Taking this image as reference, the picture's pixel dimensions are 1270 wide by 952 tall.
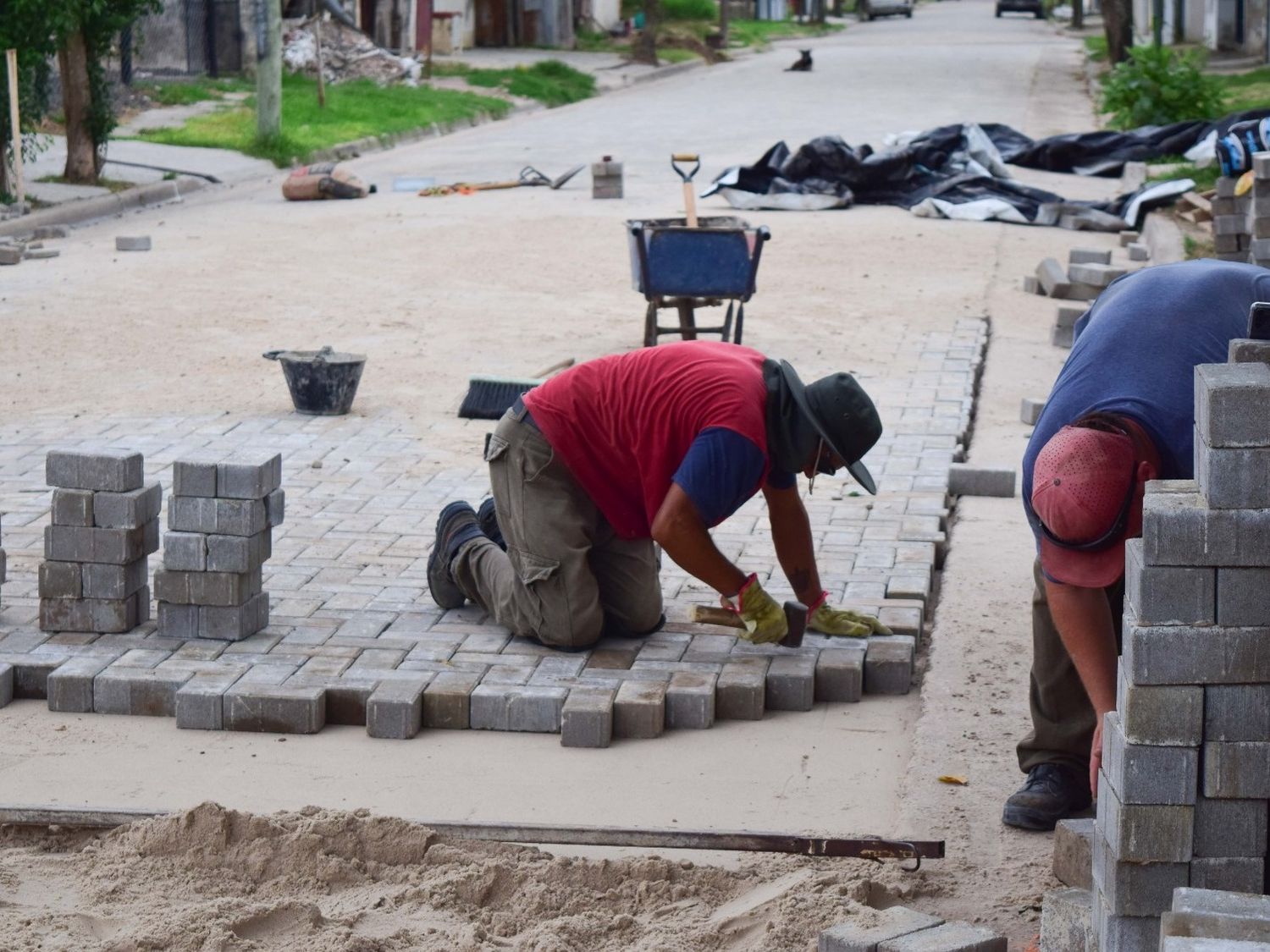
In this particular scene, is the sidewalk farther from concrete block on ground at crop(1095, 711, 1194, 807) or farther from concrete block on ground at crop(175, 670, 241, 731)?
concrete block on ground at crop(1095, 711, 1194, 807)

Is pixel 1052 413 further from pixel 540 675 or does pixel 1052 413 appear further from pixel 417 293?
pixel 417 293

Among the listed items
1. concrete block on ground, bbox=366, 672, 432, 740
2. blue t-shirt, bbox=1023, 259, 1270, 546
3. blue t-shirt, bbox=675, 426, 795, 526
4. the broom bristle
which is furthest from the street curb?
blue t-shirt, bbox=1023, 259, 1270, 546

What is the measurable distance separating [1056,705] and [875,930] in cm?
114

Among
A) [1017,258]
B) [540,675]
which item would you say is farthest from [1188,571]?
[1017,258]

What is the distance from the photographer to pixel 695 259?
10172mm

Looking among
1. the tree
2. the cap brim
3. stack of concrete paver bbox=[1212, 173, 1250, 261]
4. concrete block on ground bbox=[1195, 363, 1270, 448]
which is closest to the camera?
concrete block on ground bbox=[1195, 363, 1270, 448]

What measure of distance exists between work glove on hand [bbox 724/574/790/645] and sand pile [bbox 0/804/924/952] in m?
1.33

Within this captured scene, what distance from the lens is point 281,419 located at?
8.81 metres

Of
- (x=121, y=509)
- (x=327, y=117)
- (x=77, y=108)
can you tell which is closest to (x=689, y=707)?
(x=121, y=509)

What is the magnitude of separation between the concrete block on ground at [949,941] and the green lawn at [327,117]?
1946 cm

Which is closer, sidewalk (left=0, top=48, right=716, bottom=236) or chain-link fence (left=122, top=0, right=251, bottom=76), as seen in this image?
sidewalk (left=0, top=48, right=716, bottom=236)

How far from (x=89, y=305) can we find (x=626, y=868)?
9.20m

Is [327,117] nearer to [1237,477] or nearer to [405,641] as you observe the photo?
[405,641]

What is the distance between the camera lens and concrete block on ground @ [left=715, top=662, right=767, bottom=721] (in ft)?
16.4
